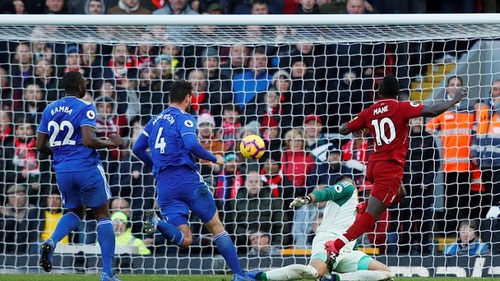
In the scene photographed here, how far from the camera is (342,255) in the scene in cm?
970

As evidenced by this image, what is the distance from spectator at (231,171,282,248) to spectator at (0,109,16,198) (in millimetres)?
2938

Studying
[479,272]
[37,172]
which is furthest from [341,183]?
[37,172]

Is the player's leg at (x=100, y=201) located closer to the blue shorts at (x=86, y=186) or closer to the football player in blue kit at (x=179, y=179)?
the blue shorts at (x=86, y=186)

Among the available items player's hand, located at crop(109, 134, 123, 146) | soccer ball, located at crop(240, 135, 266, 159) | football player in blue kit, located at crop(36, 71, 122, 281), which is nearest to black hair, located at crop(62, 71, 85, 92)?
football player in blue kit, located at crop(36, 71, 122, 281)

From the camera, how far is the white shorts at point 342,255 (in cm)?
966

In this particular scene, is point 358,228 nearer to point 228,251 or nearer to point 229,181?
point 228,251

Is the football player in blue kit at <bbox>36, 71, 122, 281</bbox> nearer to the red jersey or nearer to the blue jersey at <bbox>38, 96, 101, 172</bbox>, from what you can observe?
the blue jersey at <bbox>38, 96, 101, 172</bbox>

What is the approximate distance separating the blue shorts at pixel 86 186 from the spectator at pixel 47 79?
3.73 metres

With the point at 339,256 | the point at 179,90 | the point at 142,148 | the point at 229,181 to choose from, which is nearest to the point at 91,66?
the point at 229,181

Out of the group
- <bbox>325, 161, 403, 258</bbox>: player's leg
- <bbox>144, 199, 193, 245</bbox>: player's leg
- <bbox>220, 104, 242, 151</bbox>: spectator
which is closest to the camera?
<bbox>144, 199, 193, 245</bbox>: player's leg

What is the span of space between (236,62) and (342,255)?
4.67 m

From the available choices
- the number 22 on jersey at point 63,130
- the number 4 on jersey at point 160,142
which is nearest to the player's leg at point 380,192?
the number 4 on jersey at point 160,142

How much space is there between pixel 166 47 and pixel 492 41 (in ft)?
13.6

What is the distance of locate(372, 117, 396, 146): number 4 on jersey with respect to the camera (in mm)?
9953
